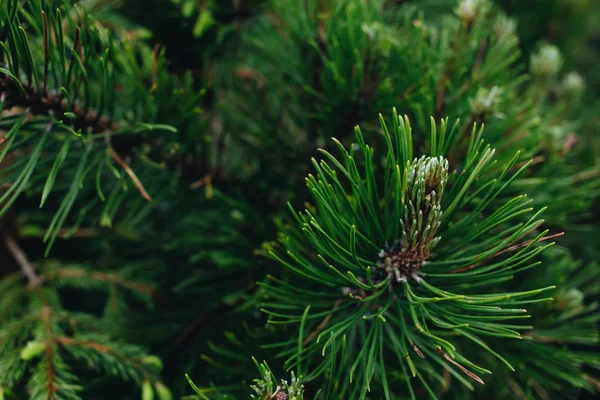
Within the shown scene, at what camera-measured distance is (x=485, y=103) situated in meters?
0.49

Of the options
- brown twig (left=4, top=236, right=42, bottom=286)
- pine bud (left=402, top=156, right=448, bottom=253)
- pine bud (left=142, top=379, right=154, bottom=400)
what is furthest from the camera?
brown twig (left=4, top=236, right=42, bottom=286)

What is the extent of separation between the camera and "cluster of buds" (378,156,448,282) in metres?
0.37

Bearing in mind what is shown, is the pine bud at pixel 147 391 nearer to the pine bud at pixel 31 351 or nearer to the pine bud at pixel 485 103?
the pine bud at pixel 31 351

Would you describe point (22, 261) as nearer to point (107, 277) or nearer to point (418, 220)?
point (107, 277)

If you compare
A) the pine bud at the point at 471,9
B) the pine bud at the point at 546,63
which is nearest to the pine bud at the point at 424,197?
the pine bud at the point at 471,9

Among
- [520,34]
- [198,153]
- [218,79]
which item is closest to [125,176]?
[198,153]

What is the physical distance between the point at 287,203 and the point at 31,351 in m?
0.29

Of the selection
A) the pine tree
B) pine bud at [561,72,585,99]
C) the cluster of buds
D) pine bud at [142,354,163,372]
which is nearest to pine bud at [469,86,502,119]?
the pine tree

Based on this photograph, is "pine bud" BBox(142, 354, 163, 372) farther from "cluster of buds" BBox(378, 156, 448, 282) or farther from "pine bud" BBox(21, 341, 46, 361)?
"cluster of buds" BBox(378, 156, 448, 282)

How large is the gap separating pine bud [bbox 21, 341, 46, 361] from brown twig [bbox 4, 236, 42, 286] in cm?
16

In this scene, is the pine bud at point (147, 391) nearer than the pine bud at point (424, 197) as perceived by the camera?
No

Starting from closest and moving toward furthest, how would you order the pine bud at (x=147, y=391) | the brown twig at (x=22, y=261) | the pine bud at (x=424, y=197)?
the pine bud at (x=424, y=197) < the pine bud at (x=147, y=391) < the brown twig at (x=22, y=261)

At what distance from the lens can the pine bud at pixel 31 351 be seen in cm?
47

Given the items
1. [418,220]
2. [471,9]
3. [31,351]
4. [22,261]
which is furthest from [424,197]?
[22,261]
